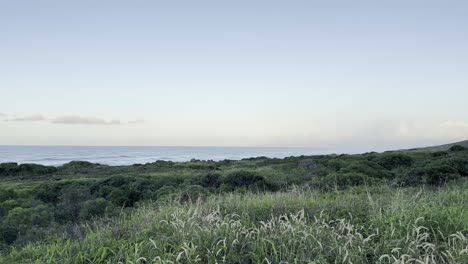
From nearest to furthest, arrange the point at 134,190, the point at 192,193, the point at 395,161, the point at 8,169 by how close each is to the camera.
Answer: the point at 192,193 → the point at 134,190 → the point at 395,161 → the point at 8,169

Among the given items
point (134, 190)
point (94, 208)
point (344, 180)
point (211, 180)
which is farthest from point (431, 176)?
point (94, 208)

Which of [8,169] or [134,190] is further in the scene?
[8,169]

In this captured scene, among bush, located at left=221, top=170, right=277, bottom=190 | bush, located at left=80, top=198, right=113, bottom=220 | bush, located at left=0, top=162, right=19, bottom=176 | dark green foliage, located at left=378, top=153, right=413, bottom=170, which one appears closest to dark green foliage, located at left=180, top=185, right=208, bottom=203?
bush, located at left=221, top=170, right=277, bottom=190

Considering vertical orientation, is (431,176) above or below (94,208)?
above

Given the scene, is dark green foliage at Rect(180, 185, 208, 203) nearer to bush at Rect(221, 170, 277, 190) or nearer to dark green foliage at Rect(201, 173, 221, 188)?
bush at Rect(221, 170, 277, 190)

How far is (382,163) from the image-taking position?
2489cm

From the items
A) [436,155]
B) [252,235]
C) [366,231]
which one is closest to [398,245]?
[366,231]

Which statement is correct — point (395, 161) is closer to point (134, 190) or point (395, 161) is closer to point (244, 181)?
point (244, 181)

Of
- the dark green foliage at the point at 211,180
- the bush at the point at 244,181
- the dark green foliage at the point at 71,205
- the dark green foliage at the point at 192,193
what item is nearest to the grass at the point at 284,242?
the dark green foliage at the point at 192,193

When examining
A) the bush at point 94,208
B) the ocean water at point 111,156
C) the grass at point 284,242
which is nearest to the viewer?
the grass at point 284,242

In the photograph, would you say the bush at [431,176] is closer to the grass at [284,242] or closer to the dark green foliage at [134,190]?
the dark green foliage at [134,190]

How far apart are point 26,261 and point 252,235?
3.21m

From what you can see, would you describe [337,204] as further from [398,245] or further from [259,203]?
[398,245]

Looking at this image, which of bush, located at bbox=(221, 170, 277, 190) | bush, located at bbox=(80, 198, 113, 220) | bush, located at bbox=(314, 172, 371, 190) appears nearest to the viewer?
bush, located at bbox=(80, 198, 113, 220)
